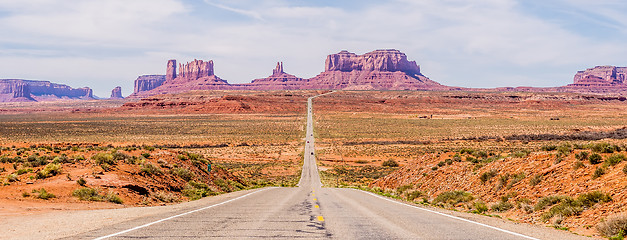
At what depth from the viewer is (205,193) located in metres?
20.8

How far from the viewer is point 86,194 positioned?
15.4 meters

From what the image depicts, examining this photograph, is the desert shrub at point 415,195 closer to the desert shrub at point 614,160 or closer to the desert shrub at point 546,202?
the desert shrub at point 546,202

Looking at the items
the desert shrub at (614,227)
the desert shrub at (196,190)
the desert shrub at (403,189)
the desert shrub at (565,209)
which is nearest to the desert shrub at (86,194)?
the desert shrub at (196,190)

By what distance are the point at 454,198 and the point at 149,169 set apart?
569 inches

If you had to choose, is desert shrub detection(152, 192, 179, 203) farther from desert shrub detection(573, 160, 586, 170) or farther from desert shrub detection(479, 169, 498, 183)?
desert shrub detection(573, 160, 586, 170)

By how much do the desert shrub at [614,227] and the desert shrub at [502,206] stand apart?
4.72m

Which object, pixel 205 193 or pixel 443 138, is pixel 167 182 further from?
pixel 443 138

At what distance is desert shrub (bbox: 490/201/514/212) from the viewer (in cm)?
1403

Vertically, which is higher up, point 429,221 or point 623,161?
point 623,161

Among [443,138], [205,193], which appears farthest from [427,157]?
[443,138]

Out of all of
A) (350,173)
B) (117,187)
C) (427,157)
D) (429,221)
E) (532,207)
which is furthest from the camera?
(350,173)

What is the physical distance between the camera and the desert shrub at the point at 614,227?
876cm

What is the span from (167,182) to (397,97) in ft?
581

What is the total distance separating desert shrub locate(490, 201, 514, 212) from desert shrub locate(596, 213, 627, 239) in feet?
15.5
